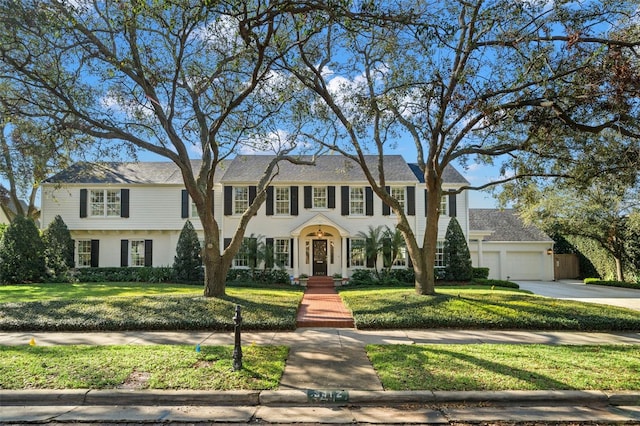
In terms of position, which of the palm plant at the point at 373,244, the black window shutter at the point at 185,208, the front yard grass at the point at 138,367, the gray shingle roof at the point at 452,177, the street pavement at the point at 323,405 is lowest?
the street pavement at the point at 323,405

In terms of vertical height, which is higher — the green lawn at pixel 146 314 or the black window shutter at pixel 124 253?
the black window shutter at pixel 124 253

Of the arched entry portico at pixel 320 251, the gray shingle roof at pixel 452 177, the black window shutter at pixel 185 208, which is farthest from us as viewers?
the gray shingle roof at pixel 452 177

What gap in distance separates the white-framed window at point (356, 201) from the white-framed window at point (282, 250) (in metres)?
3.99

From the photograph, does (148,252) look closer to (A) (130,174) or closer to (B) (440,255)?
(A) (130,174)

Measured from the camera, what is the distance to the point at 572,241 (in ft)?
91.4

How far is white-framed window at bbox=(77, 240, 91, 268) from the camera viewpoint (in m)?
22.1

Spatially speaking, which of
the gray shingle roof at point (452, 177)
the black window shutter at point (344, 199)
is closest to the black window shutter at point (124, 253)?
the black window shutter at point (344, 199)

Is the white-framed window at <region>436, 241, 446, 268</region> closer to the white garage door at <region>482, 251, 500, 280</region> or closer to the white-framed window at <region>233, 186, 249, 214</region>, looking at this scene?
the white garage door at <region>482, 251, 500, 280</region>

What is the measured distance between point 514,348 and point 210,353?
18.2 ft

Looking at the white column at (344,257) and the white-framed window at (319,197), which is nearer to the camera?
the white column at (344,257)

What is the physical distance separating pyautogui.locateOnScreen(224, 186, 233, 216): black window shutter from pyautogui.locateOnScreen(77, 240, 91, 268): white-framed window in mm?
8228

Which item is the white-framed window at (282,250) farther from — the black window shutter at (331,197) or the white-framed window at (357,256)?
the white-framed window at (357,256)

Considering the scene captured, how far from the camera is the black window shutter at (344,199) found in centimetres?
2169

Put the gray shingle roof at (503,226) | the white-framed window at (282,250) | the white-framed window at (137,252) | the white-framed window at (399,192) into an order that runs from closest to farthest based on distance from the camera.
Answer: the white-framed window at (282,250) < the white-framed window at (399,192) < the white-framed window at (137,252) < the gray shingle roof at (503,226)
